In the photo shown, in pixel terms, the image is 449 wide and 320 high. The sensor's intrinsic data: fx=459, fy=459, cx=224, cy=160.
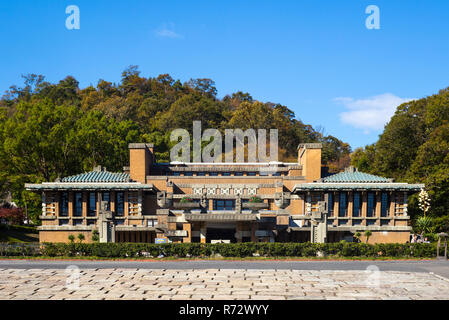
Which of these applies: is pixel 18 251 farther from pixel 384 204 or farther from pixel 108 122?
pixel 108 122

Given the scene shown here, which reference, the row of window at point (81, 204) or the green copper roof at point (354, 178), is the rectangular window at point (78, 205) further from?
the green copper roof at point (354, 178)

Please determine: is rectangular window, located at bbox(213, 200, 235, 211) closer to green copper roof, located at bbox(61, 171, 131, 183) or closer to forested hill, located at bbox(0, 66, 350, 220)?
green copper roof, located at bbox(61, 171, 131, 183)

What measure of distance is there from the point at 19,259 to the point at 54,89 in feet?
338

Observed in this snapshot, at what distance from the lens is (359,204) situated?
49.0 metres

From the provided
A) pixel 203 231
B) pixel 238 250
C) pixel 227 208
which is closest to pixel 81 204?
pixel 203 231

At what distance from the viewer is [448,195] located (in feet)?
186

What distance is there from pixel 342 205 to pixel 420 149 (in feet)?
55.8

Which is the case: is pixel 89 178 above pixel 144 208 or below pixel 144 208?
above

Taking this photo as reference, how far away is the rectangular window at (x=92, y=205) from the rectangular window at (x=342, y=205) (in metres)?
26.0

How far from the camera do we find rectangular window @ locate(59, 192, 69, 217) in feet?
161

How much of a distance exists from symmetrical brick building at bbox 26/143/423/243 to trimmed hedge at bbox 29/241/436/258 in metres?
5.17

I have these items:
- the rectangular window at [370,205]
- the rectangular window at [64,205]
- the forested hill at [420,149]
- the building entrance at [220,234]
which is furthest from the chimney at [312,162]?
the rectangular window at [64,205]
